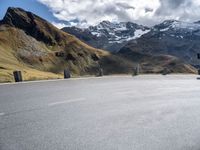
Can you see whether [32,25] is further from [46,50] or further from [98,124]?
[98,124]

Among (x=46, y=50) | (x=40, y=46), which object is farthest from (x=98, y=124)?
(x=40, y=46)

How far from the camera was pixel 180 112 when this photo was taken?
1027 cm

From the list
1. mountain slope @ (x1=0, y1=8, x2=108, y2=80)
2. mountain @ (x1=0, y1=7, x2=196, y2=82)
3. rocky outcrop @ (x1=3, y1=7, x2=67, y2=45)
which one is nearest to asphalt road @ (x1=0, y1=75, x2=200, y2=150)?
mountain @ (x1=0, y1=7, x2=196, y2=82)

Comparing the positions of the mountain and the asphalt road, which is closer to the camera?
the asphalt road

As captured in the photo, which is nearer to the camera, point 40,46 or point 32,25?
point 40,46

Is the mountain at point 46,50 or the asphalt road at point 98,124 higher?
the mountain at point 46,50

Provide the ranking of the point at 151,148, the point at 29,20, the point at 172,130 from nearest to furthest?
the point at 151,148, the point at 172,130, the point at 29,20

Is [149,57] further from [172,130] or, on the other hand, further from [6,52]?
[172,130]

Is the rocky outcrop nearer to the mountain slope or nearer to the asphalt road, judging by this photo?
the mountain slope

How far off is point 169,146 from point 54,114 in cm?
372

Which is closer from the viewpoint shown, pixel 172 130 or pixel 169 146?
pixel 169 146

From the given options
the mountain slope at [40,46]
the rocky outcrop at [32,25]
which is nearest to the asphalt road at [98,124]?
the mountain slope at [40,46]

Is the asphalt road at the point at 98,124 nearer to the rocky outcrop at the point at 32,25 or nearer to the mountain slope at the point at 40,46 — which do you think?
the mountain slope at the point at 40,46

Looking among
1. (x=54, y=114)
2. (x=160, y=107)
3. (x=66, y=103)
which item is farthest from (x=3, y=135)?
(x=160, y=107)
